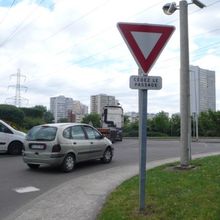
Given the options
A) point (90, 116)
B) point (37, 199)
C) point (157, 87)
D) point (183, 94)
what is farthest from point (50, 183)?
point (90, 116)

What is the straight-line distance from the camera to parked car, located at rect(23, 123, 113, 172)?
1369cm

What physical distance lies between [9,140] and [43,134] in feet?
17.3

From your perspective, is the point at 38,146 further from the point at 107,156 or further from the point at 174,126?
the point at 174,126

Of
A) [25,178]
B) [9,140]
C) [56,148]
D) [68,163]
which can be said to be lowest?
[25,178]

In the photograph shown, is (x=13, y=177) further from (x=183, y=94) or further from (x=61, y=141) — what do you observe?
(x=183, y=94)

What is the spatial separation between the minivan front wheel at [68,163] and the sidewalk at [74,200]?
1556 millimetres

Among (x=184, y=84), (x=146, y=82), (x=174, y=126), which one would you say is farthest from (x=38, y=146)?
(x=174, y=126)

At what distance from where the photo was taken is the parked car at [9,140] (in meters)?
18.8

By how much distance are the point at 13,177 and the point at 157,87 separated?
22.3 feet

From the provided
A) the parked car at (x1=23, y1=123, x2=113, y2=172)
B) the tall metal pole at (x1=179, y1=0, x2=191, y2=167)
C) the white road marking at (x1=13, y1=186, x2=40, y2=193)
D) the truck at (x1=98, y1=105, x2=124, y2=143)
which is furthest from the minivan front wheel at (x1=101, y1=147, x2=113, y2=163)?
the truck at (x1=98, y1=105, x2=124, y2=143)

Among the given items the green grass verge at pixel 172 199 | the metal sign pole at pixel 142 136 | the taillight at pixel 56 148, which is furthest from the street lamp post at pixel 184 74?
the metal sign pole at pixel 142 136

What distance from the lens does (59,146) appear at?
13711 mm

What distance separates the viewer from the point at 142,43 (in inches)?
272

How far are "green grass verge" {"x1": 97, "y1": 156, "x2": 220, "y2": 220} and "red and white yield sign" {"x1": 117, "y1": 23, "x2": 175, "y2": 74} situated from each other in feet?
7.34
